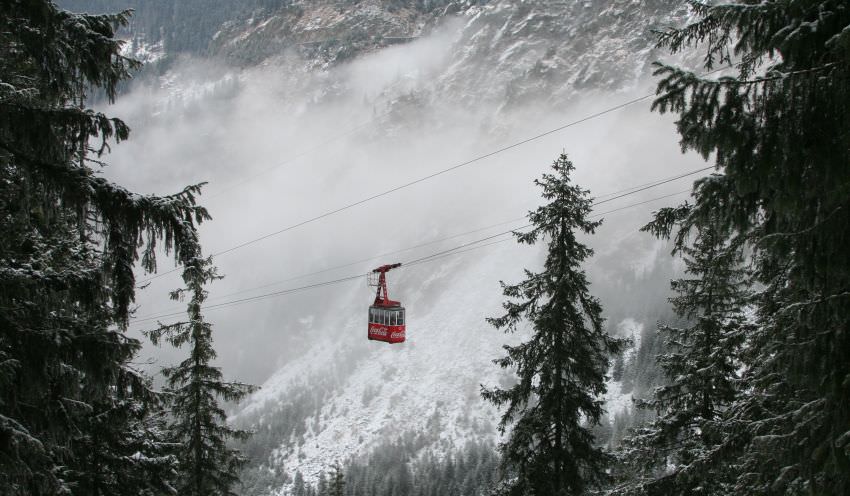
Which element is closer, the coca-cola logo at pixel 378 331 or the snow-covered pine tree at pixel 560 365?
the snow-covered pine tree at pixel 560 365

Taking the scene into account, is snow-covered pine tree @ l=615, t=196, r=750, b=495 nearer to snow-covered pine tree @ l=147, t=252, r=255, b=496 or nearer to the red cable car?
snow-covered pine tree @ l=147, t=252, r=255, b=496

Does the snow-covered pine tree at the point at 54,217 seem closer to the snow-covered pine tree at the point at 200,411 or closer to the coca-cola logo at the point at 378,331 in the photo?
the snow-covered pine tree at the point at 200,411

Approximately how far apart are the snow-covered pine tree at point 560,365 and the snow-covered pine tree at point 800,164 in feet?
25.4

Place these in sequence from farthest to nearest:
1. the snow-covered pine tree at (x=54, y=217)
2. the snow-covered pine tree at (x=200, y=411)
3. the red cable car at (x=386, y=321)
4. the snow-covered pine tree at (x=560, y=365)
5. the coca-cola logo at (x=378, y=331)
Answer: the coca-cola logo at (x=378, y=331), the red cable car at (x=386, y=321), the snow-covered pine tree at (x=200, y=411), the snow-covered pine tree at (x=560, y=365), the snow-covered pine tree at (x=54, y=217)

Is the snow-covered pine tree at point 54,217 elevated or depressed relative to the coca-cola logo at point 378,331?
depressed

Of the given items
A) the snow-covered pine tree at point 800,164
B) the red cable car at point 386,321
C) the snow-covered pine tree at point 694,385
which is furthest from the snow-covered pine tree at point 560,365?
the red cable car at point 386,321

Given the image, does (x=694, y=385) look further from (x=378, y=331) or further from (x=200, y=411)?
(x=378, y=331)

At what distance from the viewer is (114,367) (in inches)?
221

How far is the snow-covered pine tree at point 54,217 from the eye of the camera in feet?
16.4

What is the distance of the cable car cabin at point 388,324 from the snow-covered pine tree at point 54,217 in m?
18.4

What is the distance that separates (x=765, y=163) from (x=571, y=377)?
9.62 m

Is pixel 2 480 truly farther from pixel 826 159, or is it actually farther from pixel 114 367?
pixel 826 159

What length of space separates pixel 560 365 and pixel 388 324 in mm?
12141

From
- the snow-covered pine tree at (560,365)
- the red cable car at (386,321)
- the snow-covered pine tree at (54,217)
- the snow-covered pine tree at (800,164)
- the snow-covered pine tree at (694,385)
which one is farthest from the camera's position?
the red cable car at (386,321)
